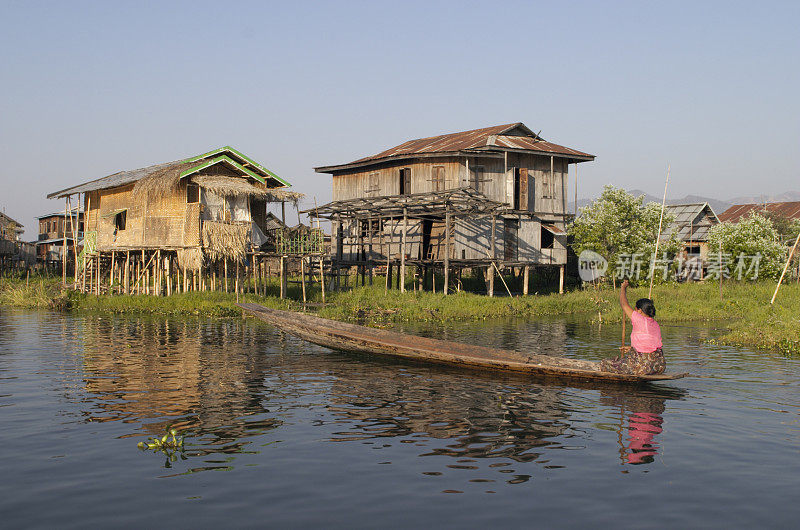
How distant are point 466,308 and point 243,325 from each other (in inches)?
356

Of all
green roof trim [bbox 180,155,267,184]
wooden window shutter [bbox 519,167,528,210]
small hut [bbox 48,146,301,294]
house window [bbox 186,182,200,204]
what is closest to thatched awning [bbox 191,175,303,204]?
small hut [bbox 48,146,301,294]

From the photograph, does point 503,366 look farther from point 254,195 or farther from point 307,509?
point 254,195

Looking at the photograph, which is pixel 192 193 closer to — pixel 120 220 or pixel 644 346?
pixel 120 220

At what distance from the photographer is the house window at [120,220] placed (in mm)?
34438

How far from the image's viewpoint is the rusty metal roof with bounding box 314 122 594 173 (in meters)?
35.1

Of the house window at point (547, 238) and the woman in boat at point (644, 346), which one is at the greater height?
the house window at point (547, 238)

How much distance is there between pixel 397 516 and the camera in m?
6.53

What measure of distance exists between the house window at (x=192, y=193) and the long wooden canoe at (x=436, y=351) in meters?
14.0

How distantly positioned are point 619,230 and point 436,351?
86.0 ft

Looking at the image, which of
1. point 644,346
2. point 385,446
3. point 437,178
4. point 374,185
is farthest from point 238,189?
point 385,446

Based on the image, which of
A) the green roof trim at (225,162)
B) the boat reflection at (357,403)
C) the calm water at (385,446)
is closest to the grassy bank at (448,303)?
the green roof trim at (225,162)

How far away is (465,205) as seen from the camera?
33188 millimetres

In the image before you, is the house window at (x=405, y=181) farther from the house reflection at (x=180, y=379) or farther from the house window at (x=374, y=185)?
the house reflection at (x=180, y=379)

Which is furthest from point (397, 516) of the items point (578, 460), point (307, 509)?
point (578, 460)
